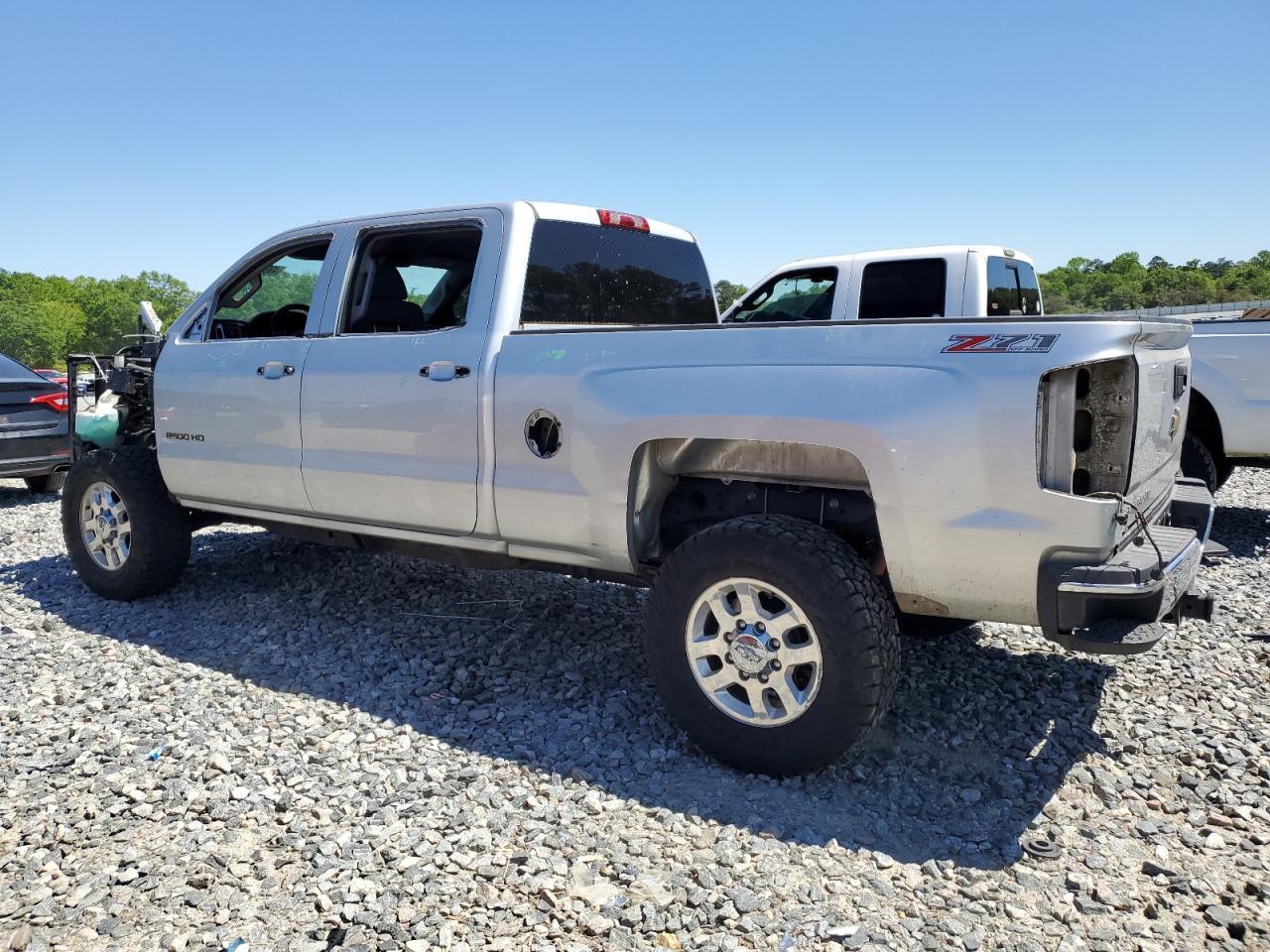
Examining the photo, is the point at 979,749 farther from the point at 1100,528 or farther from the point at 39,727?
the point at 39,727

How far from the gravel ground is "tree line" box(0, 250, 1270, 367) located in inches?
3749

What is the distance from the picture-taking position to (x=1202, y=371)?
682 cm

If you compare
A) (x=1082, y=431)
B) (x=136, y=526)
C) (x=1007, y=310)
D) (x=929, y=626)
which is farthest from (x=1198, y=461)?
(x=136, y=526)

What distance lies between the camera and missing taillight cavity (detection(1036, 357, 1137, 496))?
273cm

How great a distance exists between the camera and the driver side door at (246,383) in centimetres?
455

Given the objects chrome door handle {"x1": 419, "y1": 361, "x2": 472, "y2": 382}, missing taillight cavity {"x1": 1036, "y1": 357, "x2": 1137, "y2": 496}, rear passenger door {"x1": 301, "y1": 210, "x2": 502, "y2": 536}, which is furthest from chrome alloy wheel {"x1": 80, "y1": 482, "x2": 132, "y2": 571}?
missing taillight cavity {"x1": 1036, "y1": 357, "x2": 1137, "y2": 496}

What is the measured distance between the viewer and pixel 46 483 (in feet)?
31.6

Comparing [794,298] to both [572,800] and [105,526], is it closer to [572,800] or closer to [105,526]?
[105,526]

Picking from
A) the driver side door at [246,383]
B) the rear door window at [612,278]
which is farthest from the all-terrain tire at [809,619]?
the driver side door at [246,383]

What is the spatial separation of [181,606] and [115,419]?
1.42 metres

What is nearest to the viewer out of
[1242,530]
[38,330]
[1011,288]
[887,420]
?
[887,420]

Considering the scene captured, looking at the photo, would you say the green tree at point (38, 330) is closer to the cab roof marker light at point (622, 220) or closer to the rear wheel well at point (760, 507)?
the cab roof marker light at point (622, 220)

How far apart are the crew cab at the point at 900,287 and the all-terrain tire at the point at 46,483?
7.14m

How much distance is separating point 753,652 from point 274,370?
2.82 meters
